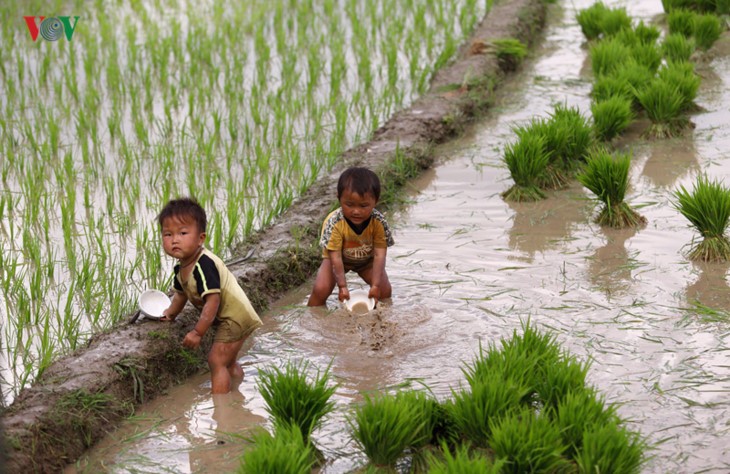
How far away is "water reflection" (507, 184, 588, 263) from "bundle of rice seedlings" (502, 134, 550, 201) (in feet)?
0.17

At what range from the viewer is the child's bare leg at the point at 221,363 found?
3406mm

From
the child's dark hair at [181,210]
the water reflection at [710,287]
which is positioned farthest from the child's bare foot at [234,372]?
the water reflection at [710,287]

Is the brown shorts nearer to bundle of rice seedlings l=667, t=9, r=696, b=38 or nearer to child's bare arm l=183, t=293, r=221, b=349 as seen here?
child's bare arm l=183, t=293, r=221, b=349

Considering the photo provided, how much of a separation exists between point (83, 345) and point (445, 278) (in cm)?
152

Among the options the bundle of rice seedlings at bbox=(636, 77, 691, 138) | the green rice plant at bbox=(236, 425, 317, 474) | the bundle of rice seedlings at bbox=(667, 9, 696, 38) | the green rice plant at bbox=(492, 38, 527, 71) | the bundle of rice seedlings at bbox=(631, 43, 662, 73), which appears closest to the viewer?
the green rice plant at bbox=(236, 425, 317, 474)

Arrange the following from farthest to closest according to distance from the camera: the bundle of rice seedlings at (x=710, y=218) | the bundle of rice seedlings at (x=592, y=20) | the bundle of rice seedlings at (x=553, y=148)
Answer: the bundle of rice seedlings at (x=592, y=20)
the bundle of rice seedlings at (x=553, y=148)
the bundle of rice seedlings at (x=710, y=218)

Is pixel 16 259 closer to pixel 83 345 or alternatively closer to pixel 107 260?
pixel 107 260

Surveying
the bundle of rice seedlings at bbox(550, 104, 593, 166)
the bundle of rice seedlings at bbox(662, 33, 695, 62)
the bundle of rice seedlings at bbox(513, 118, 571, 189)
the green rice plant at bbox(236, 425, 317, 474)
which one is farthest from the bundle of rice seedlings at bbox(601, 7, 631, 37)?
the green rice plant at bbox(236, 425, 317, 474)

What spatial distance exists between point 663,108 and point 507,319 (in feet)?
8.78

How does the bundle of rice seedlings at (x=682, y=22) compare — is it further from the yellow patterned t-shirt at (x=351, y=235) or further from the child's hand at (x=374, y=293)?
the child's hand at (x=374, y=293)

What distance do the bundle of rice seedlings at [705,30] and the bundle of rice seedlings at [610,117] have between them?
2.15 metres

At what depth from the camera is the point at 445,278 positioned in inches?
169

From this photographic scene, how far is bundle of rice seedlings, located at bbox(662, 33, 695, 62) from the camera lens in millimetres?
7189

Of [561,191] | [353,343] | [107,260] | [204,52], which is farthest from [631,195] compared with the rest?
[204,52]
